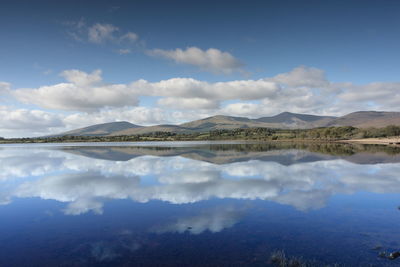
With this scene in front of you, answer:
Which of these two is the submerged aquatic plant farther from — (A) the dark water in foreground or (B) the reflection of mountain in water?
(B) the reflection of mountain in water

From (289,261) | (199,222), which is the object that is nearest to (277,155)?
(199,222)

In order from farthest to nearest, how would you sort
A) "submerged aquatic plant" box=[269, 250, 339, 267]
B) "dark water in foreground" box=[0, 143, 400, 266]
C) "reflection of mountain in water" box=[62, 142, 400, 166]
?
"reflection of mountain in water" box=[62, 142, 400, 166]
"dark water in foreground" box=[0, 143, 400, 266]
"submerged aquatic plant" box=[269, 250, 339, 267]

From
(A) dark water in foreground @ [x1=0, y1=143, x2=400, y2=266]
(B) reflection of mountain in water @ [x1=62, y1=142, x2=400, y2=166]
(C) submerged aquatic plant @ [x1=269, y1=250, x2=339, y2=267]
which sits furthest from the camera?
(B) reflection of mountain in water @ [x1=62, y1=142, x2=400, y2=166]

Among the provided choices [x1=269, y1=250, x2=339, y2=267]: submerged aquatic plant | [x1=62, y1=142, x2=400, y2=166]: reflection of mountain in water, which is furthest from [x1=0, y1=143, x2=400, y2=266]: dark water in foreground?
[x1=62, y1=142, x2=400, y2=166]: reflection of mountain in water

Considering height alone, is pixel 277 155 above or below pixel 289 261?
below

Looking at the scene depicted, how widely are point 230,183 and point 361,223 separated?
50.6ft

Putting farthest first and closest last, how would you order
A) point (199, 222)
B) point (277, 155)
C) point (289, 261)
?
1. point (277, 155)
2. point (199, 222)
3. point (289, 261)

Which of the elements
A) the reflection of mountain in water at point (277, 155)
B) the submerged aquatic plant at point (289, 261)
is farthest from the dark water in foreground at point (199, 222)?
the reflection of mountain in water at point (277, 155)

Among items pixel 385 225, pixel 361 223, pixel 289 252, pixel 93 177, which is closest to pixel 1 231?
pixel 289 252

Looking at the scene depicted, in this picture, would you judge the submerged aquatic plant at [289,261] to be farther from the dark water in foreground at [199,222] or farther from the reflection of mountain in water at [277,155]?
the reflection of mountain in water at [277,155]

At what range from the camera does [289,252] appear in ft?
41.9

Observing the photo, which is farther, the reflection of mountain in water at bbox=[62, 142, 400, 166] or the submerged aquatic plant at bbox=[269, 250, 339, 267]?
the reflection of mountain in water at bbox=[62, 142, 400, 166]

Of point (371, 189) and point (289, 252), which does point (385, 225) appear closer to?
point (289, 252)

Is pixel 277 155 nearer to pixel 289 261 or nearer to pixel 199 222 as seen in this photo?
pixel 199 222
